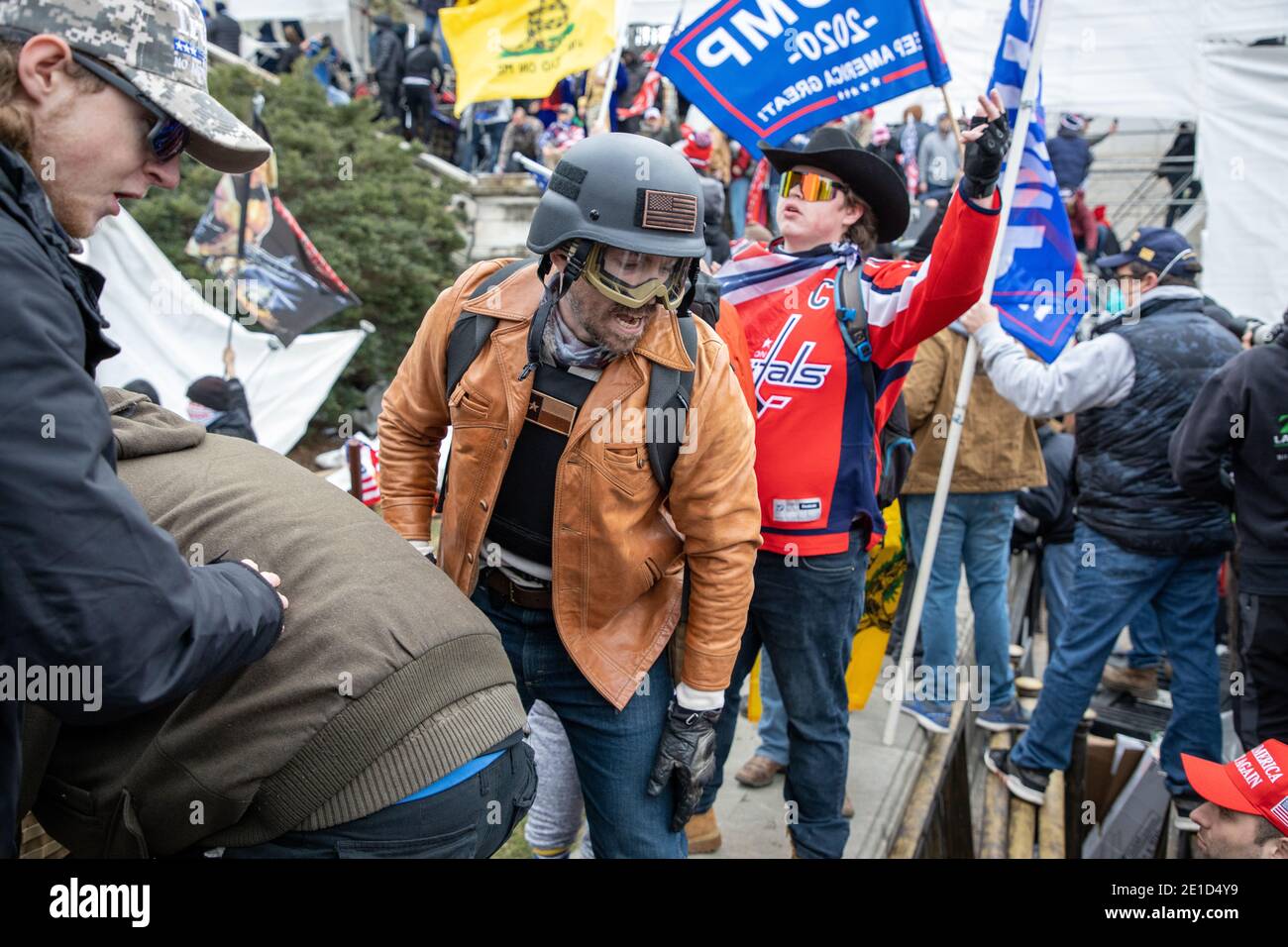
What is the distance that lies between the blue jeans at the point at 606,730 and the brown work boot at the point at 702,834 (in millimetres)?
1200

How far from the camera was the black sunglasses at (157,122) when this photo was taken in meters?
1.56

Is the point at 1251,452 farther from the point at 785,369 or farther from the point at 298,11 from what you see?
the point at 298,11

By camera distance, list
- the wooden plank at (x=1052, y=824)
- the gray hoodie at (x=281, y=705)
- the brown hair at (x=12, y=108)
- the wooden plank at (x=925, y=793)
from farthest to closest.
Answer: the wooden plank at (x=1052, y=824) < the wooden plank at (x=925, y=793) < the gray hoodie at (x=281, y=705) < the brown hair at (x=12, y=108)

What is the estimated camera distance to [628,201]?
2.35m

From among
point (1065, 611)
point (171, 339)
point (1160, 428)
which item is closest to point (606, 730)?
point (1160, 428)

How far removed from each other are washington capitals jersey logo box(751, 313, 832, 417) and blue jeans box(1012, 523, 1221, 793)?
2159 mm

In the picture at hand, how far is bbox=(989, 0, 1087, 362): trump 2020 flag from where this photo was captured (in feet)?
15.8

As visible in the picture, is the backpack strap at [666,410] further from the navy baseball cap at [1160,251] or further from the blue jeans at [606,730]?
the navy baseball cap at [1160,251]

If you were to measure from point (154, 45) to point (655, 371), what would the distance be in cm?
128

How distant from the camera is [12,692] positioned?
4.95 feet

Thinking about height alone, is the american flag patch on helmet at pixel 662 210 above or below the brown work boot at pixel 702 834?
above

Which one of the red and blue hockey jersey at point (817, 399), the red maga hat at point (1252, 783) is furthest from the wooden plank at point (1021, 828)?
the red and blue hockey jersey at point (817, 399)

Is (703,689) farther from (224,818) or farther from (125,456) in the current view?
(125,456)
